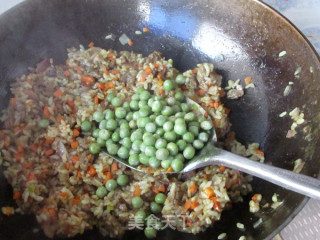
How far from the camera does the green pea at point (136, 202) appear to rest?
269 centimetres

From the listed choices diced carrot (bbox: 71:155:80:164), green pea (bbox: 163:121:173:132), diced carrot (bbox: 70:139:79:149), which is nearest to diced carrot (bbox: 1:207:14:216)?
diced carrot (bbox: 71:155:80:164)

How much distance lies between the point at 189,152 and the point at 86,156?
3.18 ft

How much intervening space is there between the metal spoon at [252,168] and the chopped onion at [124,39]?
1.05 metres

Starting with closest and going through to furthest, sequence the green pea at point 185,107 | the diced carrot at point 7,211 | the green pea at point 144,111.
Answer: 1. the diced carrot at point 7,211
2. the green pea at point 144,111
3. the green pea at point 185,107

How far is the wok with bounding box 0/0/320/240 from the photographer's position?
2516mm

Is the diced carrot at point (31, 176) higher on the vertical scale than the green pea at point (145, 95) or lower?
lower

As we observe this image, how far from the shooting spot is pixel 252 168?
2.24m

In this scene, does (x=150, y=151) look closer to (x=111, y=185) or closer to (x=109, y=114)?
→ (x=111, y=185)

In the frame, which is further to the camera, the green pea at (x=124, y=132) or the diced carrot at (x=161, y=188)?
the green pea at (x=124, y=132)

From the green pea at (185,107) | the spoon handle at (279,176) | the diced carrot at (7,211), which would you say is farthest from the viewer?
the green pea at (185,107)

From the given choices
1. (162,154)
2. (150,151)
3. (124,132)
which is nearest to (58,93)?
(124,132)

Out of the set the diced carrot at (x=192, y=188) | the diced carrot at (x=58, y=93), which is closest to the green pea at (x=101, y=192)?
the diced carrot at (x=192, y=188)

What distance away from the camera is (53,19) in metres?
3.22

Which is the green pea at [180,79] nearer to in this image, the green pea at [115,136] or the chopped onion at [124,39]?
the chopped onion at [124,39]
